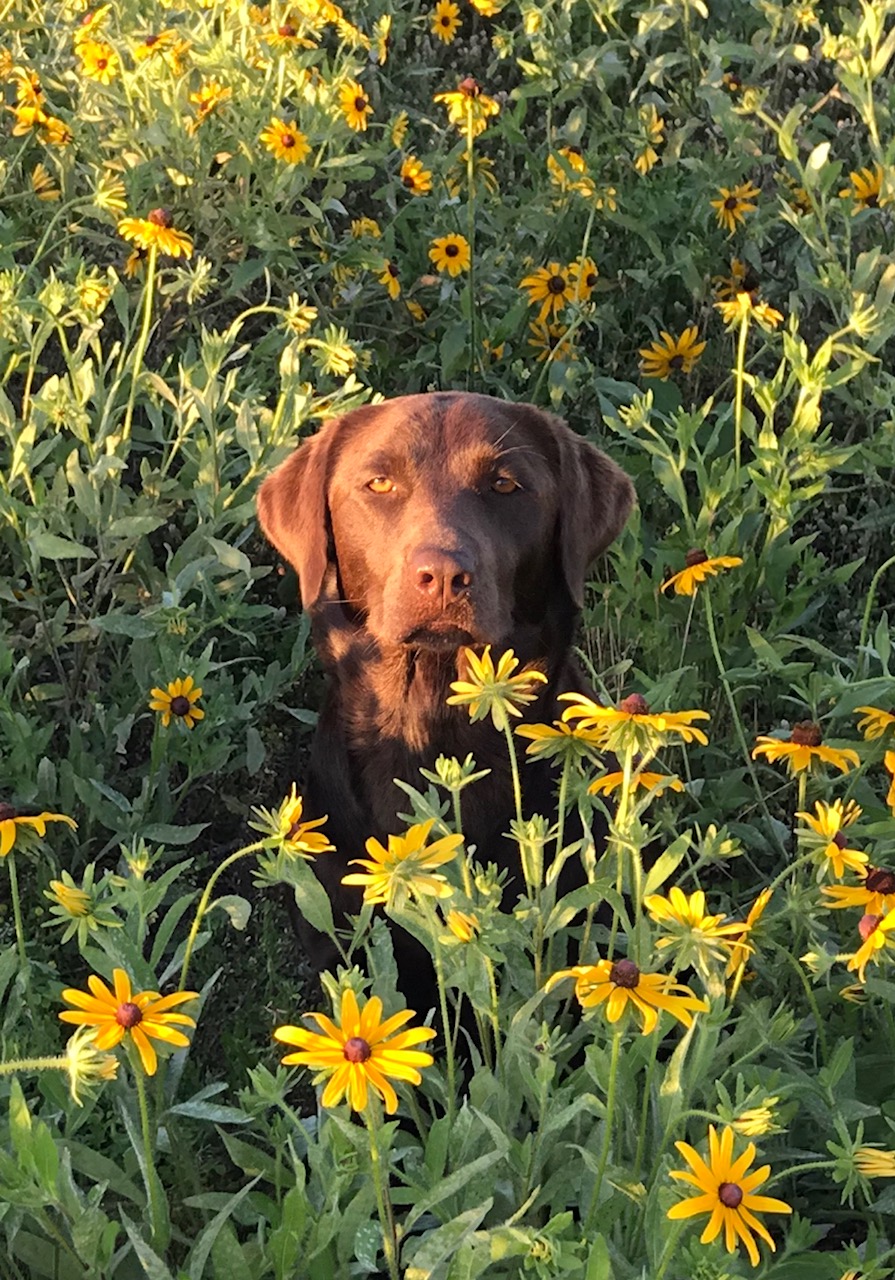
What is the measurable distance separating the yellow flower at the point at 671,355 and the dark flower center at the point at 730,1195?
2520 millimetres

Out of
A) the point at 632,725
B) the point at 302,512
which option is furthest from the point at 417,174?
the point at 632,725

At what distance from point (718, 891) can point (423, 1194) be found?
1.29 m

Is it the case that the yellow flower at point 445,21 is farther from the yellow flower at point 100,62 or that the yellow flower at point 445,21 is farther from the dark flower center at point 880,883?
the dark flower center at point 880,883

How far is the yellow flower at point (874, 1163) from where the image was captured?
125 cm

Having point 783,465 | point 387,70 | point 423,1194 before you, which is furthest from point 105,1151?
point 387,70

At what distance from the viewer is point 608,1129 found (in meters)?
1.24

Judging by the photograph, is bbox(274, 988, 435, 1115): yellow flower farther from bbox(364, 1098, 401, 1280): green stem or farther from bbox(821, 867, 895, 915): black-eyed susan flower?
bbox(821, 867, 895, 915): black-eyed susan flower

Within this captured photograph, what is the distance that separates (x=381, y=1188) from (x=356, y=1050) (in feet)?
0.72

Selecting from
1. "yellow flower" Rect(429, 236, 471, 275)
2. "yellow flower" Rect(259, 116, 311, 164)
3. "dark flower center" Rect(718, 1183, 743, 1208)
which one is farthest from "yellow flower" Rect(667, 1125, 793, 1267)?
"yellow flower" Rect(429, 236, 471, 275)

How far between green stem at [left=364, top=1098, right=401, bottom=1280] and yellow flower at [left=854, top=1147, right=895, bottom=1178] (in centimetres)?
42

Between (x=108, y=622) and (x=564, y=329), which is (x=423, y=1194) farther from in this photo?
(x=564, y=329)

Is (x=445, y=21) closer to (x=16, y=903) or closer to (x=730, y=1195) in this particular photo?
(x=16, y=903)

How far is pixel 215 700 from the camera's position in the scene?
2475 mm

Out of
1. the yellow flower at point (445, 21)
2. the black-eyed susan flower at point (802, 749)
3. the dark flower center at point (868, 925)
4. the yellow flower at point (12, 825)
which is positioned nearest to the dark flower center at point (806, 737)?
the black-eyed susan flower at point (802, 749)
